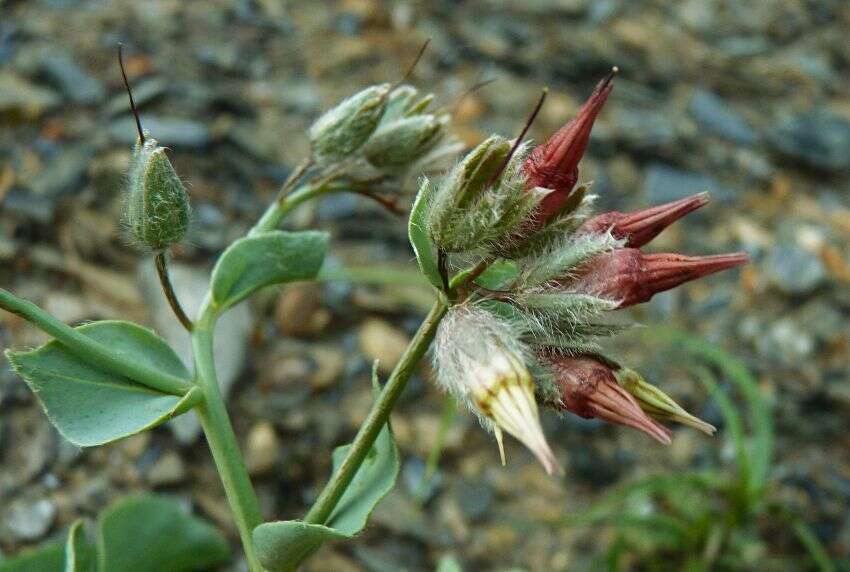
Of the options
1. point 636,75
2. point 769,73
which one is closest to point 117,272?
point 636,75

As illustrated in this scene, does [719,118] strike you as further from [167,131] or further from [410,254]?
[167,131]

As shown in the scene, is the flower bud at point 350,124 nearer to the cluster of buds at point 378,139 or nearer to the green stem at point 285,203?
the cluster of buds at point 378,139

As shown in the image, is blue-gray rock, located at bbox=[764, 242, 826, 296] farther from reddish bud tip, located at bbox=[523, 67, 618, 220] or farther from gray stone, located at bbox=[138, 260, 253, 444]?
reddish bud tip, located at bbox=[523, 67, 618, 220]

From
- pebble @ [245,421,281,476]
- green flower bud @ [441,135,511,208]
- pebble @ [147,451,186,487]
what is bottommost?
pebble @ [245,421,281,476]

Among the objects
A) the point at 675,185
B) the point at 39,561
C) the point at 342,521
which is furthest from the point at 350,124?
the point at 675,185

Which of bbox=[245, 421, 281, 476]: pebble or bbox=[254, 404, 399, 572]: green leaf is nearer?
bbox=[254, 404, 399, 572]: green leaf

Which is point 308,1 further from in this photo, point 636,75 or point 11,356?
point 11,356

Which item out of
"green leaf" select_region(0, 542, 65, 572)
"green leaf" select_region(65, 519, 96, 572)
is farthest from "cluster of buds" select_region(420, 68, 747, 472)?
"green leaf" select_region(0, 542, 65, 572)
